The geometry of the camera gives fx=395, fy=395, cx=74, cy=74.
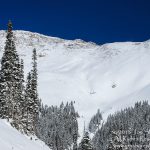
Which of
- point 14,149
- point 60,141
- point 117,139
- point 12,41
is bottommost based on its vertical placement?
point 14,149

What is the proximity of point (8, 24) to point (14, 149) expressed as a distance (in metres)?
22.4

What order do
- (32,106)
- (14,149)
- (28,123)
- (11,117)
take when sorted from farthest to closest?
(32,106) < (28,123) < (11,117) < (14,149)

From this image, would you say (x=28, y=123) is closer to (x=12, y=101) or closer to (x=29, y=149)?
(x=12, y=101)

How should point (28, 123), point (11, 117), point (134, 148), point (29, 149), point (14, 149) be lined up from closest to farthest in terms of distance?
point (14, 149) < point (29, 149) < point (11, 117) < point (28, 123) < point (134, 148)

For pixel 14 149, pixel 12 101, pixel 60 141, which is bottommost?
pixel 14 149

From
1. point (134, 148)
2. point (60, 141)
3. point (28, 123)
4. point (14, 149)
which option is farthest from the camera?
point (60, 141)

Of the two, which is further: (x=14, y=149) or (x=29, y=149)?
(x=29, y=149)

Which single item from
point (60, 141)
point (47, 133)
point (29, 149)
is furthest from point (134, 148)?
point (29, 149)

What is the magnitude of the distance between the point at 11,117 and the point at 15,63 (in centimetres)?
621

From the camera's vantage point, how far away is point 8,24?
147ft

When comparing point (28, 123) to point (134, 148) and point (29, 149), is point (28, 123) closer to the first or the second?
point (29, 149)

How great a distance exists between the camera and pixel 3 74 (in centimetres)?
4447

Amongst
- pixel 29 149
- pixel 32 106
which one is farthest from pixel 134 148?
→ pixel 29 149

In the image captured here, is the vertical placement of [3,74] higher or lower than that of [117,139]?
higher
